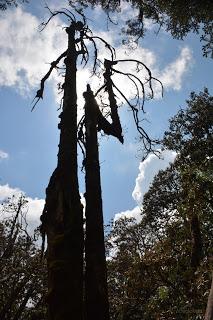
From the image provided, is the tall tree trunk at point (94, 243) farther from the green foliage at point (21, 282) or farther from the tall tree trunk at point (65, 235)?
the green foliage at point (21, 282)

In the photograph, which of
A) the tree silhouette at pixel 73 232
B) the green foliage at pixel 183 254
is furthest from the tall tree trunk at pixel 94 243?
the green foliage at pixel 183 254

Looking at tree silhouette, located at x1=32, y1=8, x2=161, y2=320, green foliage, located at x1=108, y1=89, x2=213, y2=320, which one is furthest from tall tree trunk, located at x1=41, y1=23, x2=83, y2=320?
green foliage, located at x1=108, y1=89, x2=213, y2=320

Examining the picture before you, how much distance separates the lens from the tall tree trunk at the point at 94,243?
4109mm

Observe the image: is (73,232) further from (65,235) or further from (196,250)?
(196,250)

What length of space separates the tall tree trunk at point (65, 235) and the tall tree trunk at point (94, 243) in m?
0.23

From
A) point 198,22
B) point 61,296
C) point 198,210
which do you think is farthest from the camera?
point 198,210

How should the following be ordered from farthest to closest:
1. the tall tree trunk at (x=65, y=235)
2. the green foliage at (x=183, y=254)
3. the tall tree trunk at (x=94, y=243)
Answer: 1. the green foliage at (x=183, y=254)
2. the tall tree trunk at (x=94, y=243)
3. the tall tree trunk at (x=65, y=235)

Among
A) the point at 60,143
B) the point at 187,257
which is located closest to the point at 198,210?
the point at 187,257

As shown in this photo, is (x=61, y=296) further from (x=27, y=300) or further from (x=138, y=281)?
(x=27, y=300)

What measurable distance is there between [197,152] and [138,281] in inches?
341

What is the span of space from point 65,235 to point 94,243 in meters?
0.48

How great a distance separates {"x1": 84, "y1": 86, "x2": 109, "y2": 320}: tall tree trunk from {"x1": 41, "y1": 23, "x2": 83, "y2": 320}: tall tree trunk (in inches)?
9.1

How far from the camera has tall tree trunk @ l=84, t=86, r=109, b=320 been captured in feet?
13.5

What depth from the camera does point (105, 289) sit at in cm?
427
